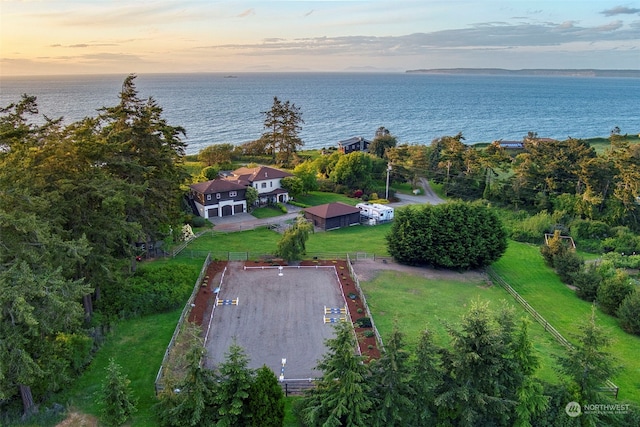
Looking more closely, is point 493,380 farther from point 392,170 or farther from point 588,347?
point 392,170

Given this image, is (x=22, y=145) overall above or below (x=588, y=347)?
above

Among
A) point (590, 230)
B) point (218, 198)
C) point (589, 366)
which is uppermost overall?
point (589, 366)

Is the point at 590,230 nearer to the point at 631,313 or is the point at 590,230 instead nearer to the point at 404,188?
the point at 631,313

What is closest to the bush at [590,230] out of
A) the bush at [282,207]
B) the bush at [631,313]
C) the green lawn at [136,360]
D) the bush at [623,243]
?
the bush at [623,243]

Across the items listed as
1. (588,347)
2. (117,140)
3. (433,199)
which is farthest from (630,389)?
(433,199)

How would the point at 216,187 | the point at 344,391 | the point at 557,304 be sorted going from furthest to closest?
the point at 216,187 < the point at 557,304 < the point at 344,391

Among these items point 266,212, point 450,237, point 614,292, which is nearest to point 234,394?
point 450,237

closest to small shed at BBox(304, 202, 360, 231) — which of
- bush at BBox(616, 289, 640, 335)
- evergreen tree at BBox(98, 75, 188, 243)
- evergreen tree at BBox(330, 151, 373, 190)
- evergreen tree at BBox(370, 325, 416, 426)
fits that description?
evergreen tree at BBox(330, 151, 373, 190)

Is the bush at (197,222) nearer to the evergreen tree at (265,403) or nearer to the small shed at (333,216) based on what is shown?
the small shed at (333,216)
